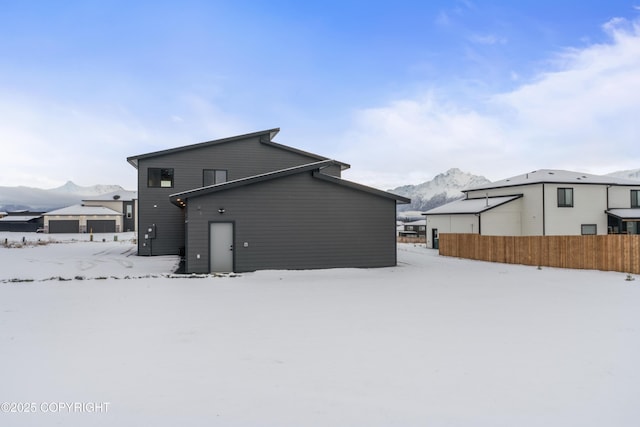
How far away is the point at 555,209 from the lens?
27.5 meters

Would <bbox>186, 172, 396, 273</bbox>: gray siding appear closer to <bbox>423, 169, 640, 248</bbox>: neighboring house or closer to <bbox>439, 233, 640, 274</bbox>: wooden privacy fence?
<bbox>439, 233, 640, 274</bbox>: wooden privacy fence

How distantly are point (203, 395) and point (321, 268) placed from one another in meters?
12.5

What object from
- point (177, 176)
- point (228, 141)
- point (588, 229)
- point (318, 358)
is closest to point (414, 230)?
point (588, 229)

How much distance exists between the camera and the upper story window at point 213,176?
23.2m

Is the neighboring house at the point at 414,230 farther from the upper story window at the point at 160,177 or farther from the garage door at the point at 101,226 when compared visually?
the upper story window at the point at 160,177

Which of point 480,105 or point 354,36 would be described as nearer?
point 354,36

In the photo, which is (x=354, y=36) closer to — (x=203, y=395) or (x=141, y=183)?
(x=141, y=183)

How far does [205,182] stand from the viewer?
76.0 feet

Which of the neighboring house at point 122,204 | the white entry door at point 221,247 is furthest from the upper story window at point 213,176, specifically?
the neighboring house at point 122,204

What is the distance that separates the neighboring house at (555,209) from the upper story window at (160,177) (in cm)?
2208

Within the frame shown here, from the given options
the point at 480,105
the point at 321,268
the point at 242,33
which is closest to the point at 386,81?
the point at 480,105

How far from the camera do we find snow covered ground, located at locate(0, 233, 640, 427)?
3773mm

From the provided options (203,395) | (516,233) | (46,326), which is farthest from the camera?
(516,233)
